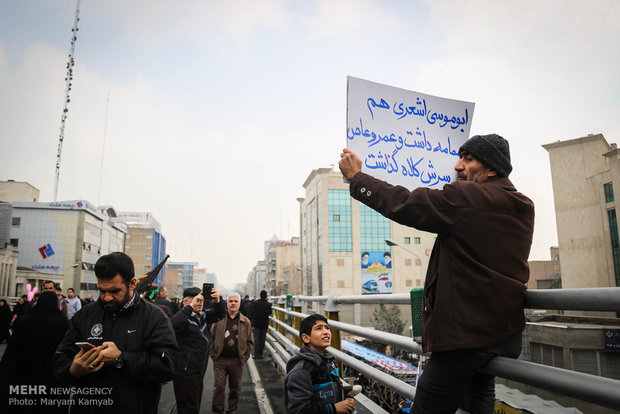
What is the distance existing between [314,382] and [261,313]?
8.94 metres

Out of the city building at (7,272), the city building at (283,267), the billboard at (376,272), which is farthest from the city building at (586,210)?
the city building at (283,267)

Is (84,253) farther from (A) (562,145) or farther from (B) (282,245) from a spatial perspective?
(A) (562,145)

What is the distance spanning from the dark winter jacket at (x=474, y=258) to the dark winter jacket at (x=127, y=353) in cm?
192

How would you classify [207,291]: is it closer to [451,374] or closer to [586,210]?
[451,374]

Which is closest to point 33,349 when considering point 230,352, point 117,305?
point 117,305

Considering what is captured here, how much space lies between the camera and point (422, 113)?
3.12 meters

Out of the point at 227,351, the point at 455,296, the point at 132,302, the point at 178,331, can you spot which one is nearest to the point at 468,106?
the point at 455,296

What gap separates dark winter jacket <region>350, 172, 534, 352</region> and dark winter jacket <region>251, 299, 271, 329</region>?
33.4 feet

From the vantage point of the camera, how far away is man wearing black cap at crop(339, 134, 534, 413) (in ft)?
6.11

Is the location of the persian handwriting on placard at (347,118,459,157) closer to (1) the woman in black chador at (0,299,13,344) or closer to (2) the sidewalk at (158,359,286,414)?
(2) the sidewalk at (158,359,286,414)

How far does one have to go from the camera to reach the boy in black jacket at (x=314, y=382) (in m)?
3.02

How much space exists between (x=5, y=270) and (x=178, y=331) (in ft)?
171

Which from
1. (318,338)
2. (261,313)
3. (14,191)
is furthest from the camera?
(14,191)

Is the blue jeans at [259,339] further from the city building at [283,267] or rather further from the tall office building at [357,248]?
the city building at [283,267]
